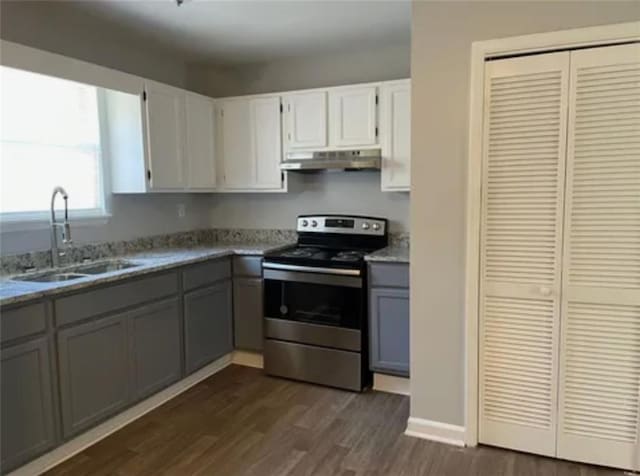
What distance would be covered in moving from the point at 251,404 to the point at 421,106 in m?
2.11

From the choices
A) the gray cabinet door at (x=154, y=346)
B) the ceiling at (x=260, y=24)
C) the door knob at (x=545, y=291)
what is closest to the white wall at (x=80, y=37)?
the ceiling at (x=260, y=24)

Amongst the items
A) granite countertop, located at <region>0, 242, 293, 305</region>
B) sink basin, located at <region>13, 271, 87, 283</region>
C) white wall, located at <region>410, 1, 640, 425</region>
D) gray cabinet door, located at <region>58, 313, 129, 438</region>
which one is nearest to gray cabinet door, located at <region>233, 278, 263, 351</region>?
granite countertop, located at <region>0, 242, 293, 305</region>

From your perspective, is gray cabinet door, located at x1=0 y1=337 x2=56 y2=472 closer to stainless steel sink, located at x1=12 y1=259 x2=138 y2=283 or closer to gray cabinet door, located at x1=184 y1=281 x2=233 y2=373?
stainless steel sink, located at x1=12 y1=259 x2=138 y2=283

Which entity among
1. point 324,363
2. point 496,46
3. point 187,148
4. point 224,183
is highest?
point 496,46

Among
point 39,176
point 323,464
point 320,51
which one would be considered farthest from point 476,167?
point 39,176

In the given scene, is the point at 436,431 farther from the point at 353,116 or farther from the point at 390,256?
the point at 353,116

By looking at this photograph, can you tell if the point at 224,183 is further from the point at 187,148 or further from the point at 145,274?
the point at 145,274

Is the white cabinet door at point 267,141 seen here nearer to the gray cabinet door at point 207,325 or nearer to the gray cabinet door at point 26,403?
the gray cabinet door at point 207,325

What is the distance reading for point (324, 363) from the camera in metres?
3.24

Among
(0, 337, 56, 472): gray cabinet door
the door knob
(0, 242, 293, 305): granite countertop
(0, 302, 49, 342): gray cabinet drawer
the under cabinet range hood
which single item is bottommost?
(0, 337, 56, 472): gray cabinet door

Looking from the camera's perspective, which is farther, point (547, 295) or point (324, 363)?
point (324, 363)

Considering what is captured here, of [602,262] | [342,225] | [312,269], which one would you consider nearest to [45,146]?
[312,269]

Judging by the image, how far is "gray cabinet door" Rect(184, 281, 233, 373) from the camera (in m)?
3.19

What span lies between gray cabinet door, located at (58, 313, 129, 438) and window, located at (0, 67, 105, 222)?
0.88 meters
